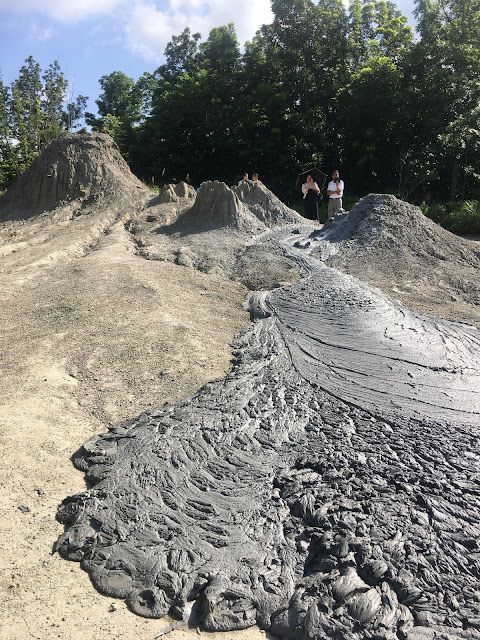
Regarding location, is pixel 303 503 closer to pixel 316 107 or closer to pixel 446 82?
pixel 446 82

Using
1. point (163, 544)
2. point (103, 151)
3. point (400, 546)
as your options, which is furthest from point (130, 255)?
point (400, 546)

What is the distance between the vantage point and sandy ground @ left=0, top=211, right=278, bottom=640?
2.71 metres

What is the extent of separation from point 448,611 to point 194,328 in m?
4.37

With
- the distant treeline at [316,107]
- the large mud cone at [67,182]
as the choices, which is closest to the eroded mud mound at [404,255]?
the large mud cone at [67,182]

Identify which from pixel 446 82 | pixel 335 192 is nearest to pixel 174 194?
pixel 335 192

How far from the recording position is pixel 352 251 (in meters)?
9.45

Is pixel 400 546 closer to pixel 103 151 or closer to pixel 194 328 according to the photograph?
pixel 194 328

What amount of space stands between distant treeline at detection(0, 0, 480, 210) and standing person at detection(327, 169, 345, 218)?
6.65 m

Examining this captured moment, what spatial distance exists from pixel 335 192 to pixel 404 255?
3.17 metres

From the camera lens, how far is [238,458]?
372 centimetres

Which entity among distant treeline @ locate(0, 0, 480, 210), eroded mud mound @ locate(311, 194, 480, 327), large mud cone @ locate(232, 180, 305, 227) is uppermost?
distant treeline @ locate(0, 0, 480, 210)

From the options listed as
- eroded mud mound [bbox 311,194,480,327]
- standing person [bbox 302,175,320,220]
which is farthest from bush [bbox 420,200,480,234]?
eroded mud mound [bbox 311,194,480,327]

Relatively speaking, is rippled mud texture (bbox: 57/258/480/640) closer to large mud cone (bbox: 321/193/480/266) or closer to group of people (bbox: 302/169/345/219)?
large mud cone (bbox: 321/193/480/266)

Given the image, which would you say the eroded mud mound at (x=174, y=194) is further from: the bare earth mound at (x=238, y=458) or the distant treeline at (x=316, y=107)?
the distant treeline at (x=316, y=107)
